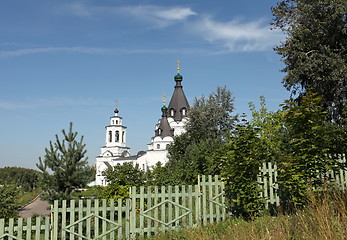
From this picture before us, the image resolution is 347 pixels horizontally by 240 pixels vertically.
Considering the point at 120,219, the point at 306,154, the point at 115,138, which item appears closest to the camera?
the point at 120,219

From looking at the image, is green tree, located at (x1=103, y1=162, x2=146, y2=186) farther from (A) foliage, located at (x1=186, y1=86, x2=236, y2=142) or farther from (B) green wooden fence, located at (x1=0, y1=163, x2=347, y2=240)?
(A) foliage, located at (x1=186, y1=86, x2=236, y2=142)

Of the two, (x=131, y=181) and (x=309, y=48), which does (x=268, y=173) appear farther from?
(x=309, y=48)

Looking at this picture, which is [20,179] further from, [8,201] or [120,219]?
[120,219]

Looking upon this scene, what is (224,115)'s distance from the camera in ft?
99.1

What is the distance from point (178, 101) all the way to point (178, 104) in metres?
0.64

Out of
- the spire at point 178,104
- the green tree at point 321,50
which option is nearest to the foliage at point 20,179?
the green tree at point 321,50

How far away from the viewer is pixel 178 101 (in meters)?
59.6

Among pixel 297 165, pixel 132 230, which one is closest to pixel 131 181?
pixel 132 230

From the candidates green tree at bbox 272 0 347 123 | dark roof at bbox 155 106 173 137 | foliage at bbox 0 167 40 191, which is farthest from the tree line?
dark roof at bbox 155 106 173 137

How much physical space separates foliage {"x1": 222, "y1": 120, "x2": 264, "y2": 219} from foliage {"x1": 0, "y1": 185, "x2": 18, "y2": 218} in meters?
7.00

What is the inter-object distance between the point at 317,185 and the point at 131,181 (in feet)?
26.3

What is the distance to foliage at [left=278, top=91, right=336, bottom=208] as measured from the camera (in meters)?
7.33

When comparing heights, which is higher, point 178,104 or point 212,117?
point 178,104

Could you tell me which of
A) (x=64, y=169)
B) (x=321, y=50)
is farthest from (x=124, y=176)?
(x=321, y=50)
